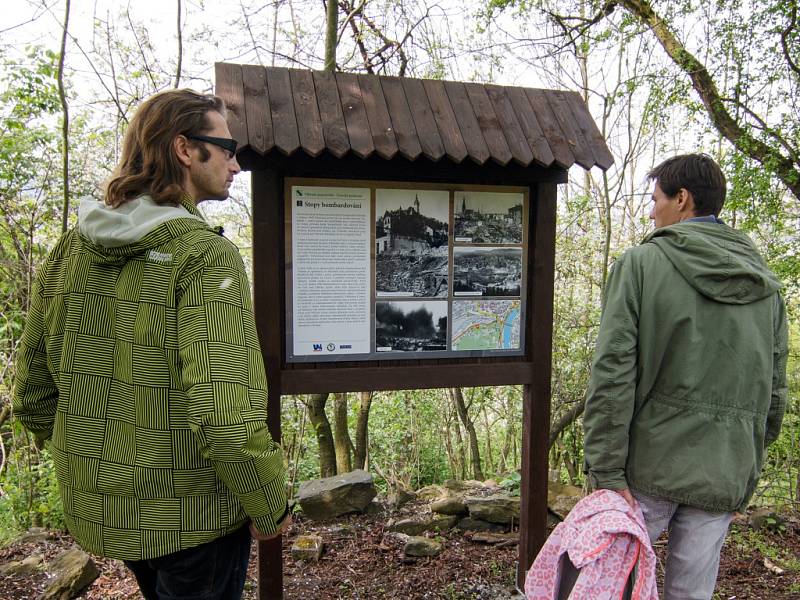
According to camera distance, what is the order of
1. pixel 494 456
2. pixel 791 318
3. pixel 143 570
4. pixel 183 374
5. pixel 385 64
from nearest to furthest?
pixel 183 374 → pixel 143 570 → pixel 791 318 → pixel 385 64 → pixel 494 456

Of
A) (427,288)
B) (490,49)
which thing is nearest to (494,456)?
(490,49)

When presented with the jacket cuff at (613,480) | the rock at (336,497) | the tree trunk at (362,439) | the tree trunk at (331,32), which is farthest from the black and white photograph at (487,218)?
the tree trunk at (362,439)

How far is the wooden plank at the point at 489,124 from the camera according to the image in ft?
8.35

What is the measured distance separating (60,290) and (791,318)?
6437 millimetres

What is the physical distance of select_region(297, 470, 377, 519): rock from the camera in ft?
13.3

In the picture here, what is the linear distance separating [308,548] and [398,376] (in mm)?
1517

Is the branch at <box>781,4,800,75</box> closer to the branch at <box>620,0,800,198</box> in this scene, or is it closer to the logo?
the branch at <box>620,0,800,198</box>

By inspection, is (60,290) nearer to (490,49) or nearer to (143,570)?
(143,570)

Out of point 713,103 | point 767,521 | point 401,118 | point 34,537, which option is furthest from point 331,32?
point 767,521

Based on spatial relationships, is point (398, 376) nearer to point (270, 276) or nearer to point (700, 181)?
point (270, 276)

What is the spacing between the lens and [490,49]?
7.05 metres

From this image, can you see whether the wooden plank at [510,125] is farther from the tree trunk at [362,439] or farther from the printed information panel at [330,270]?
the tree trunk at [362,439]

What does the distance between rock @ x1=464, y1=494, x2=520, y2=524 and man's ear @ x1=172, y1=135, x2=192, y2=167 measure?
10.4 feet

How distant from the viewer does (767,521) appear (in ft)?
13.3
